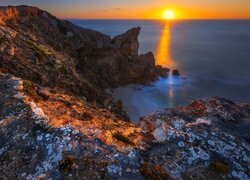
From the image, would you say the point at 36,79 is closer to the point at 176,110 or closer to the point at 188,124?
the point at 176,110

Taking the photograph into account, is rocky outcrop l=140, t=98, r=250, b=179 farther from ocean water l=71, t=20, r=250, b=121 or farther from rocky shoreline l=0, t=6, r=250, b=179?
ocean water l=71, t=20, r=250, b=121

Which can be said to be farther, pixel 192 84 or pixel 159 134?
pixel 192 84

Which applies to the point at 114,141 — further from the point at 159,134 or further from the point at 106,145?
the point at 159,134

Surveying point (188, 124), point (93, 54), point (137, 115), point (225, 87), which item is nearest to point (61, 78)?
point (188, 124)

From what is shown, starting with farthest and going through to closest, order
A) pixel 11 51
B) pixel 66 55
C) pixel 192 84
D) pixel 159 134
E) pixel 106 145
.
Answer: pixel 192 84
pixel 66 55
pixel 11 51
pixel 159 134
pixel 106 145

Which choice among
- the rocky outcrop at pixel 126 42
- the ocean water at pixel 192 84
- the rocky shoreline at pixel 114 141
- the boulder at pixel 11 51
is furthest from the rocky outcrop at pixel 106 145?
the rocky outcrop at pixel 126 42

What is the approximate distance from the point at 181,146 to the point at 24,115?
24.1ft

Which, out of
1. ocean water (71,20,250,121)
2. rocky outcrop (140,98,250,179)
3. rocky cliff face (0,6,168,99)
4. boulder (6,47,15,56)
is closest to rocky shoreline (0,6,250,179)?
rocky outcrop (140,98,250,179)

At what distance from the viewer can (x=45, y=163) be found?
1020 centimetres

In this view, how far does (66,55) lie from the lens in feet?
122

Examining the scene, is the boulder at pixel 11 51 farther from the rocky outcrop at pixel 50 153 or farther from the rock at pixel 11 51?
the rocky outcrop at pixel 50 153

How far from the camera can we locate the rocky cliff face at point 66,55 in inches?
921

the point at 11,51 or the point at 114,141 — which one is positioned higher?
the point at 11,51

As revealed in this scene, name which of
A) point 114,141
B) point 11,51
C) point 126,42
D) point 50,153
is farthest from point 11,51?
point 126,42
